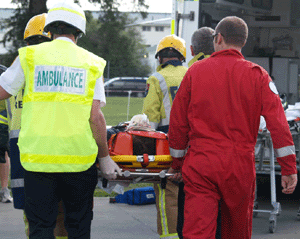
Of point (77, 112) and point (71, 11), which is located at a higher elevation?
point (71, 11)

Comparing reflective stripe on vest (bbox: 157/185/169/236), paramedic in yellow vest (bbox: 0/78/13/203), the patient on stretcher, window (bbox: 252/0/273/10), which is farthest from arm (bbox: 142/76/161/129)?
window (bbox: 252/0/273/10)

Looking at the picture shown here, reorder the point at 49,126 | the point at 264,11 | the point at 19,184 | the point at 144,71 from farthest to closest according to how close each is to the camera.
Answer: the point at 144,71
the point at 264,11
the point at 19,184
the point at 49,126

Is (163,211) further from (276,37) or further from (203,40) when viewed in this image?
(276,37)

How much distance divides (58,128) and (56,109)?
0.11 m

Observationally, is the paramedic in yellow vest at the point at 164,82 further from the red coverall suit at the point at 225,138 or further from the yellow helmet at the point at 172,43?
the red coverall suit at the point at 225,138

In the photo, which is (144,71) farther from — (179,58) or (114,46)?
(179,58)

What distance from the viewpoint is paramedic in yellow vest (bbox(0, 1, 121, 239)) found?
11.3 feet

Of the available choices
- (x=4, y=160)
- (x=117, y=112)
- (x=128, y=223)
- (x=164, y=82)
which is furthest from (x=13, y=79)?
(x=117, y=112)

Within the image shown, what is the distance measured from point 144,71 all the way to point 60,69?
6496 cm

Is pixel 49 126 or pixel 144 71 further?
pixel 144 71

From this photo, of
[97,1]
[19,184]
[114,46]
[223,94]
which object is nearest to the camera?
[223,94]

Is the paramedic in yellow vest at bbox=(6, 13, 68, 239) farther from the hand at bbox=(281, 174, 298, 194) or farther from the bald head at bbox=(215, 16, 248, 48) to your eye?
the hand at bbox=(281, 174, 298, 194)

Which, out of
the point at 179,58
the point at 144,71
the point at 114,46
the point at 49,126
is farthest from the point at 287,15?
the point at 144,71

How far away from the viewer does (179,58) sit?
17.7 ft
